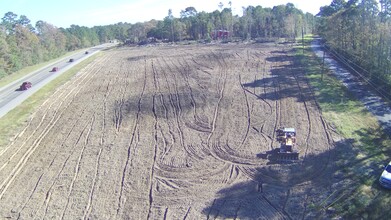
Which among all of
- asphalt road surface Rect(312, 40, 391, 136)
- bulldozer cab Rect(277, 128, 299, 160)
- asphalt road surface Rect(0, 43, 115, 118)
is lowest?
bulldozer cab Rect(277, 128, 299, 160)

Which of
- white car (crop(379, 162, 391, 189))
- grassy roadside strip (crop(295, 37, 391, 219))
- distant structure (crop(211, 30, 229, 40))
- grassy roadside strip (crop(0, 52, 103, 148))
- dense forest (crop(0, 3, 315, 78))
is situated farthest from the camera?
distant structure (crop(211, 30, 229, 40))

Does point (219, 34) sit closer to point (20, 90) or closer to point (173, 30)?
point (173, 30)

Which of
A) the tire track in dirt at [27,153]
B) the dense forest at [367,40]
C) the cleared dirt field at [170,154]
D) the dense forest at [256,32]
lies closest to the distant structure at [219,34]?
the dense forest at [256,32]

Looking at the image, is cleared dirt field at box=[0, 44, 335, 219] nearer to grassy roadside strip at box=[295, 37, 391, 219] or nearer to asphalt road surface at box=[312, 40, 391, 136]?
grassy roadside strip at box=[295, 37, 391, 219]

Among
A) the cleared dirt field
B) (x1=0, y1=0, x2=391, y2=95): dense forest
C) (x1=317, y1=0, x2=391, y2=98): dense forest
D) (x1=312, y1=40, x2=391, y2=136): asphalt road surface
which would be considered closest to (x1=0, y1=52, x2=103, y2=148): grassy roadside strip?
the cleared dirt field

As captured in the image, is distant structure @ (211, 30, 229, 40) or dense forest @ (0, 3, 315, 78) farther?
distant structure @ (211, 30, 229, 40)

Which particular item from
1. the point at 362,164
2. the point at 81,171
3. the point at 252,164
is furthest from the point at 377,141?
the point at 81,171
